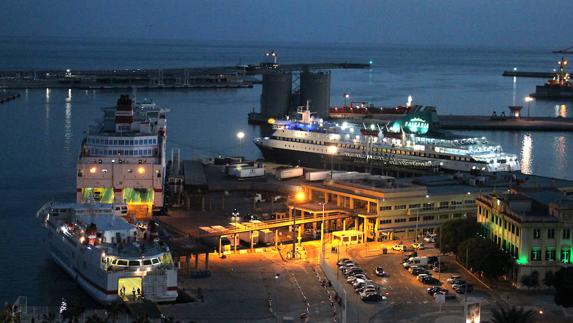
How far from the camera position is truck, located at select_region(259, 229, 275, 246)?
747 inches

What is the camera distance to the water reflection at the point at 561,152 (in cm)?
3312

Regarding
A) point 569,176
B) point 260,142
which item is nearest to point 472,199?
point 569,176

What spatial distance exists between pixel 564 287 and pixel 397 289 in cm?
254

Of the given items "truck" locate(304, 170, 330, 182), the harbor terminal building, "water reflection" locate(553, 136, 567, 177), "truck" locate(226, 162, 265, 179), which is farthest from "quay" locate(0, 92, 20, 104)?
the harbor terminal building

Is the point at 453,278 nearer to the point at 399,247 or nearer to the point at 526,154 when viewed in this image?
the point at 399,247

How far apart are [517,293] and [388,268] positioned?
7.49ft

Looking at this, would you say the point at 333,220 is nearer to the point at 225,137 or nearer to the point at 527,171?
the point at 527,171

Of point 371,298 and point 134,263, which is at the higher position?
point 134,263

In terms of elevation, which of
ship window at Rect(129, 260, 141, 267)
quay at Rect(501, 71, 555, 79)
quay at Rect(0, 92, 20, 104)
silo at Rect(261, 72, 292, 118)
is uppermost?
quay at Rect(501, 71, 555, 79)

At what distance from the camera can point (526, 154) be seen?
1465 inches

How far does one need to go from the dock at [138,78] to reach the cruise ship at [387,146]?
107 ft

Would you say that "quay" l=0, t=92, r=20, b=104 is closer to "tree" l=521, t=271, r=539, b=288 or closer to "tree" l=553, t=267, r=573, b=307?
"tree" l=521, t=271, r=539, b=288

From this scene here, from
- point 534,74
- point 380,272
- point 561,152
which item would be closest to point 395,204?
point 380,272

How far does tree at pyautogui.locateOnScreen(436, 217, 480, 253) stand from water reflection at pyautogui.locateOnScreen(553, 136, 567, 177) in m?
14.1
